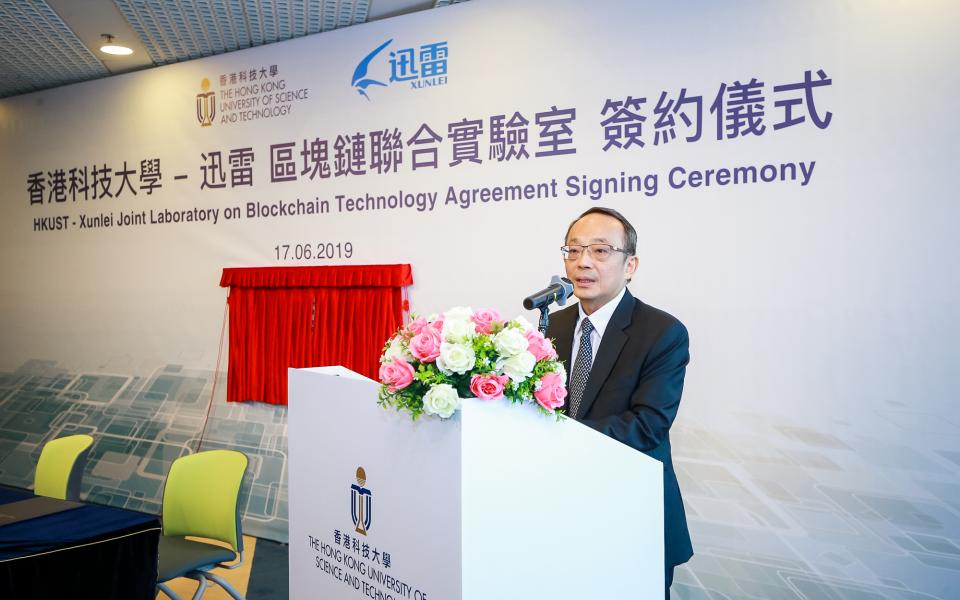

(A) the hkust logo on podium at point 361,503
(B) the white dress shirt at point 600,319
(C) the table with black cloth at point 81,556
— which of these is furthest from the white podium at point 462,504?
(C) the table with black cloth at point 81,556

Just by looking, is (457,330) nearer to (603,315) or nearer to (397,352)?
(397,352)

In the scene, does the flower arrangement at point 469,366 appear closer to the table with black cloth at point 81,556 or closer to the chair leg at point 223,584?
the table with black cloth at point 81,556

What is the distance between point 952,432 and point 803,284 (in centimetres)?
80

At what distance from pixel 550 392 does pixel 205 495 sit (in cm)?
A: 221

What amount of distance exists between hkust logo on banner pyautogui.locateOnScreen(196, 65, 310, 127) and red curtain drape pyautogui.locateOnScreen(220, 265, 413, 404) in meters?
1.01

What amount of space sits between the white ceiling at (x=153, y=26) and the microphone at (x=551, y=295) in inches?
104

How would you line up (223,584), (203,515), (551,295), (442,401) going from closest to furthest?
(442,401)
(551,295)
(223,584)
(203,515)

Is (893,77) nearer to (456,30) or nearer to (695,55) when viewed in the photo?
(695,55)

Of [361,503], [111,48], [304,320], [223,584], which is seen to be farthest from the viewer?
[111,48]

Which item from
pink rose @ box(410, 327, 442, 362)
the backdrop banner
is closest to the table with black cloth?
pink rose @ box(410, 327, 442, 362)

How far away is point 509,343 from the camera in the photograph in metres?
1.42

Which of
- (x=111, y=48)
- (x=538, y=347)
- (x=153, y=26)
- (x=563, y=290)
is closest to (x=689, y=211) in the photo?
(x=563, y=290)

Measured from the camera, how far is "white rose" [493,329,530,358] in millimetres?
1423

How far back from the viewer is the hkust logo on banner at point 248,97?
455 cm
